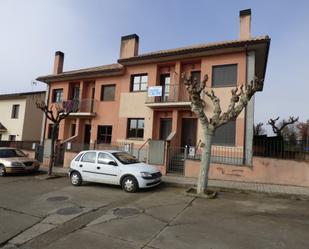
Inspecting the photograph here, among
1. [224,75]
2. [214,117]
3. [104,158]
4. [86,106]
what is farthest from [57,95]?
[214,117]

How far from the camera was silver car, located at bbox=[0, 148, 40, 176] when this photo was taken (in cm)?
1353

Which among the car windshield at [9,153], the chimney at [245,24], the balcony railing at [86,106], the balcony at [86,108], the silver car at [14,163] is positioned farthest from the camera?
the balcony railing at [86,106]

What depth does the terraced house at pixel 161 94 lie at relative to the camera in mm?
13586

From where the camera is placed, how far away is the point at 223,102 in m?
14.2

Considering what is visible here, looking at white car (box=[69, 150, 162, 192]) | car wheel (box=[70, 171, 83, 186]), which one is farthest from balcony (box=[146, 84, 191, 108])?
car wheel (box=[70, 171, 83, 186])

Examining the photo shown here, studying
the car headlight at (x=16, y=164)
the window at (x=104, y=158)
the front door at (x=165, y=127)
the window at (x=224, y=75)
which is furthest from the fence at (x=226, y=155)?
the car headlight at (x=16, y=164)

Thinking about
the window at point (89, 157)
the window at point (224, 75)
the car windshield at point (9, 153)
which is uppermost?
the window at point (224, 75)

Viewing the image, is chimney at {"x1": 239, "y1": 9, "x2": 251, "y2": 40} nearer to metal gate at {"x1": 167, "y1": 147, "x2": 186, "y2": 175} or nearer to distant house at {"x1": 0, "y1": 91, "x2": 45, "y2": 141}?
metal gate at {"x1": 167, "y1": 147, "x2": 186, "y2": 175}

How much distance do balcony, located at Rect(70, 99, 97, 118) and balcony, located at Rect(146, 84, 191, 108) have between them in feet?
16.2

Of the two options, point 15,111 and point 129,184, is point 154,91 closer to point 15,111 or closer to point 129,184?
point 129,184

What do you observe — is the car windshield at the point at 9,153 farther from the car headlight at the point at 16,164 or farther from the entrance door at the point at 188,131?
the entrance door at the point at 188,131

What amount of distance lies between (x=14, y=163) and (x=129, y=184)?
7.89m

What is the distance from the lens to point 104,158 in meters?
10.4

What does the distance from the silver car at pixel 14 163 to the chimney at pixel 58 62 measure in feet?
32.1
